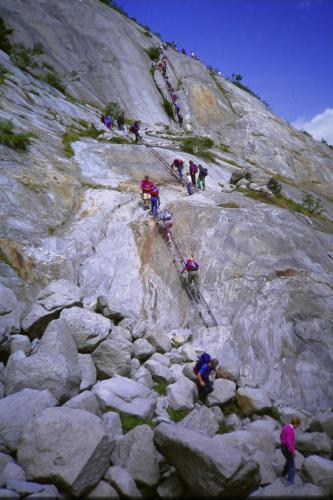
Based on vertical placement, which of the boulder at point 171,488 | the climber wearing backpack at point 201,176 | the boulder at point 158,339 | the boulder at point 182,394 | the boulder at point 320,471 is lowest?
the boulder at point 320,471

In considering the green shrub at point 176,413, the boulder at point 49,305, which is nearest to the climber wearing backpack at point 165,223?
the boulder at point 49,305

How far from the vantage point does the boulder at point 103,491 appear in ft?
20.9

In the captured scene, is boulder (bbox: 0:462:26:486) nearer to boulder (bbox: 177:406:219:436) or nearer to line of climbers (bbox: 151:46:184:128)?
boulder (bbox: 177:406:219:436)

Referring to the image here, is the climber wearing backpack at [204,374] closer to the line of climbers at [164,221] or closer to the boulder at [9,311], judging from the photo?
the line of climbers at [164,221]

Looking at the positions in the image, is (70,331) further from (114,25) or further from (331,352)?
(114,25)

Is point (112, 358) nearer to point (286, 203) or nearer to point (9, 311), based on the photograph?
point (9, 311)

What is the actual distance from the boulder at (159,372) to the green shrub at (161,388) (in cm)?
12

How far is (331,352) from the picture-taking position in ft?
39.1

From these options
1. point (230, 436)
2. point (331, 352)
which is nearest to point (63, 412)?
point (230, 436)

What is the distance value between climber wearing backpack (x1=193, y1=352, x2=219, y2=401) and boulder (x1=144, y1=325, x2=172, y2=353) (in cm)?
159

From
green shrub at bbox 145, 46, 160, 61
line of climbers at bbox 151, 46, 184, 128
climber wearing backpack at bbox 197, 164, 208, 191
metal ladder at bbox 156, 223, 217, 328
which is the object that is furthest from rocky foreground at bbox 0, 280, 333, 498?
green shrub at bbox 145, 46, 160, 61

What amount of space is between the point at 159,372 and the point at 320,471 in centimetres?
512

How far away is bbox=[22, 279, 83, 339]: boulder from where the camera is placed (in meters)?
11.0

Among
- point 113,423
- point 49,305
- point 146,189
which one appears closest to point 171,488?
point 113,423
